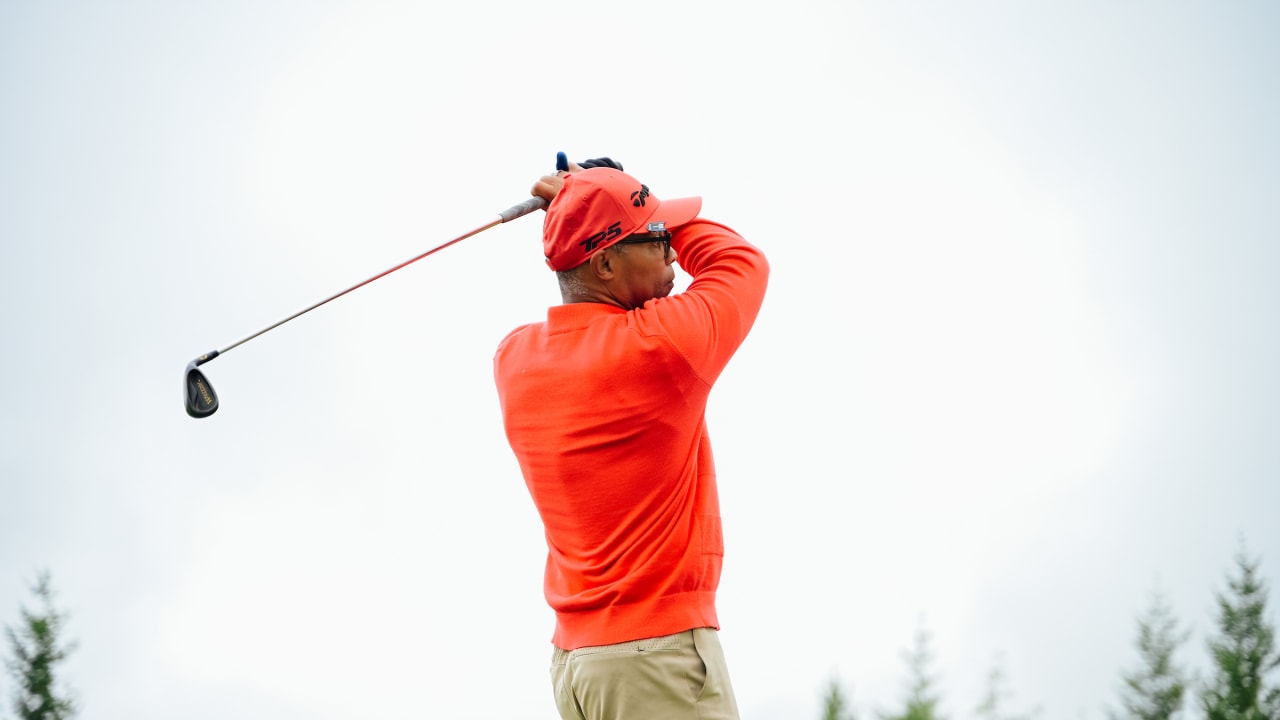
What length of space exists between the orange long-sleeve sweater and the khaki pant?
33 mm

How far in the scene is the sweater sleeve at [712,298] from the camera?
2.90 meters

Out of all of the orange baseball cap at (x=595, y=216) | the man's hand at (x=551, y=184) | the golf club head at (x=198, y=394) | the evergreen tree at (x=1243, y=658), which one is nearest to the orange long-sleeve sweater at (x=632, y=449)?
the orange baseball cap at (x=595, y=216)

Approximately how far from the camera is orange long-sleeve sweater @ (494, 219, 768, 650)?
9.51 feet

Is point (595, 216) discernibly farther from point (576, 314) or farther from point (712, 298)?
point (712, 298)

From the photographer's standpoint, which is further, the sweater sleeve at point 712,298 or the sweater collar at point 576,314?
the sweater collar at point 576,314

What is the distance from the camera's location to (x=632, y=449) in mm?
2936

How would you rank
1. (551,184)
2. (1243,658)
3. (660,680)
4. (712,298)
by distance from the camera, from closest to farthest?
(660,680) < (712,298) < (551,184) < (1243,658)

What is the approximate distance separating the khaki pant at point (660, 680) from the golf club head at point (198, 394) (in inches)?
68.6

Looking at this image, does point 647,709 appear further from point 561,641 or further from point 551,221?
point 551,221

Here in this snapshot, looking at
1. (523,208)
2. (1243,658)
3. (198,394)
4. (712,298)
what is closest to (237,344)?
(198,394)

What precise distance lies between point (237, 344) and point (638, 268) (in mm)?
1580

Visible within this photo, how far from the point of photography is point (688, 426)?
9.70 ft

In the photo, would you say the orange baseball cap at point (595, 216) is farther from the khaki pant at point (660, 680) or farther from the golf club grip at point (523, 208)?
the khaki pant at point (660, 680)

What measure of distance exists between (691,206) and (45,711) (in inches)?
443
